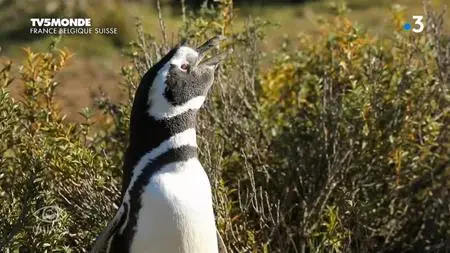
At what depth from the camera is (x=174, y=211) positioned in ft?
8.46

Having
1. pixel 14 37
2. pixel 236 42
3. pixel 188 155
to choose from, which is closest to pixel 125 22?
pixel 14 37

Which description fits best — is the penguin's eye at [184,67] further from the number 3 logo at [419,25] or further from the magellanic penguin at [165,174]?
the number 3 logo at [419,25]

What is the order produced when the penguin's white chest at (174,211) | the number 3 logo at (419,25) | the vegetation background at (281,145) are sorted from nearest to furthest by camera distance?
the penguin's white chest at (174,211) → the vegetation background at (281,145) → the number 3 logo at (419,25)

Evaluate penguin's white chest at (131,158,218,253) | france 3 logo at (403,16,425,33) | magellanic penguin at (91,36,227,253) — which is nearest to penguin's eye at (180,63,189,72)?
magellanic penguin at (91,36,227,253)

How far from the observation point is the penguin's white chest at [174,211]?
2.58m

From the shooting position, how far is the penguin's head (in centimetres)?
260

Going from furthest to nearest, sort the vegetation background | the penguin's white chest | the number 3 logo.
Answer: the number 3 logo
the vegetation background
the penguin's white chest

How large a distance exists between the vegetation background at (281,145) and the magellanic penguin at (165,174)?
0.42 metres

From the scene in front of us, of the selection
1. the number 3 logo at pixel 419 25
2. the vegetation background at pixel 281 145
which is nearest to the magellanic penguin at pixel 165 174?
the vegetation background at pixel 281 145

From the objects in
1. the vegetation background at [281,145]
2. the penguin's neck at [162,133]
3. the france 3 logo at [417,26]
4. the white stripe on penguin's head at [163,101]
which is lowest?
the vegetation background at [281,145]

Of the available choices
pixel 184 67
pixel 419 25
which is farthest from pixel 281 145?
pixel 184 67

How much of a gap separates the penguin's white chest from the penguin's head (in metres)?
0.14

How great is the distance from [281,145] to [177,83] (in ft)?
4.09

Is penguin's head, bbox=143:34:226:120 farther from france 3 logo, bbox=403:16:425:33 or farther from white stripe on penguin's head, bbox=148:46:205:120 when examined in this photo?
france 3 logo, bbox=403:16:425:33
